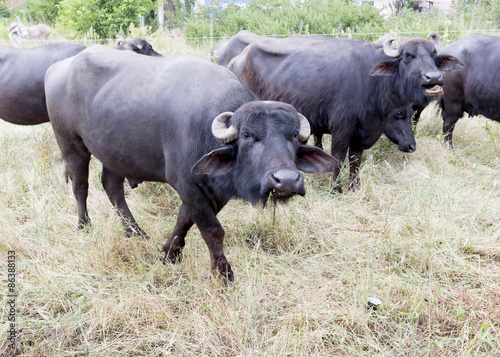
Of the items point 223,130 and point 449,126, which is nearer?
point 223,130

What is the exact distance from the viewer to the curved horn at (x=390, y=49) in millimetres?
4594

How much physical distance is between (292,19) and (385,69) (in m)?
8.05

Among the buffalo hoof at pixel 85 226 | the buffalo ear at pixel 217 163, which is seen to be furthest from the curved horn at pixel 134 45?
the buffalo ear at pixel 217 163

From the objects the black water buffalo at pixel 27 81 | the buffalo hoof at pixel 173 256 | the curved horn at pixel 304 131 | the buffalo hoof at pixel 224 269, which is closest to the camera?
the curved horn at pixel 304 131

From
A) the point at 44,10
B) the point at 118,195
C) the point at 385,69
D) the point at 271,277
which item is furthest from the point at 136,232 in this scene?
the point at 44,10

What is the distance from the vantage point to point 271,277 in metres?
3.12

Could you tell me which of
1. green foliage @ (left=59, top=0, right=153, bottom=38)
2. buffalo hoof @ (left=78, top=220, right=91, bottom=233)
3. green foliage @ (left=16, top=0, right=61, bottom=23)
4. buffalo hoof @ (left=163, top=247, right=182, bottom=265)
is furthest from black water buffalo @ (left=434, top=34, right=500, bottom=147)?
green foliage @ (left=16, top=0, right=61, bottom=23)

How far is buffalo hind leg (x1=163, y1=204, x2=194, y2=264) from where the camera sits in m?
3.19

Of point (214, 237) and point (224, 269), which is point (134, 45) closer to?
point (214, 237)

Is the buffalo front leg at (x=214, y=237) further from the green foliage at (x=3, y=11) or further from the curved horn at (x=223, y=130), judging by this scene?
the green foliage at (x=3, y=11)

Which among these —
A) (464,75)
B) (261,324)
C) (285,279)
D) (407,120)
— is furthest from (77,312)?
(464,75)

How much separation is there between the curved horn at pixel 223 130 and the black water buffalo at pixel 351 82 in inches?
97.9

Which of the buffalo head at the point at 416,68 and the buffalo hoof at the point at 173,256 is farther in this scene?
the buffalo head at the point at 416,68

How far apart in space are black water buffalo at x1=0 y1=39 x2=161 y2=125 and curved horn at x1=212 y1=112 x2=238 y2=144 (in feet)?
10.5
